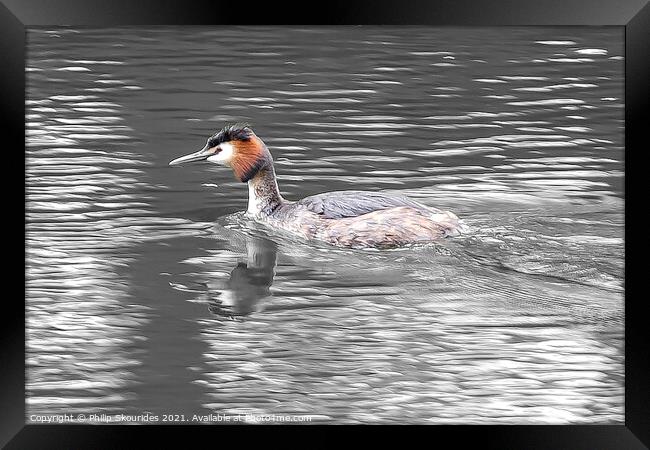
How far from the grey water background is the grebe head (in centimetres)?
3

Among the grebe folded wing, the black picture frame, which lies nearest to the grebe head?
the grebe folded wing

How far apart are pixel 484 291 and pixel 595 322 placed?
1.22 ft

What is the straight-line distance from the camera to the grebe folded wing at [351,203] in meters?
6.17

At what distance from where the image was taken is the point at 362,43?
6137 mm

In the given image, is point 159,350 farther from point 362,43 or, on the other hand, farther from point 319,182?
point 362,43

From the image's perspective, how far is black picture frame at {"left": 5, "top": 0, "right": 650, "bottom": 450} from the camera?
6.07 meters

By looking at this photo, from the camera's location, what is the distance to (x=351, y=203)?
6.31 m

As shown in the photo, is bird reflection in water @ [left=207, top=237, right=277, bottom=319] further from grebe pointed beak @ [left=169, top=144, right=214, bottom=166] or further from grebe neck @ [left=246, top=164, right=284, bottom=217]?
grebe pointed beak @ [left=169, top=144, right=214, bottom=166]

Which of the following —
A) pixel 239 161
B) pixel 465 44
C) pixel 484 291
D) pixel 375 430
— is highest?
pixel 465 44

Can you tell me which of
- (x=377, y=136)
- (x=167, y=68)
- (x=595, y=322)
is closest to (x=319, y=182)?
(x=377, y=136)

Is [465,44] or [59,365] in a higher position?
[465,44]
